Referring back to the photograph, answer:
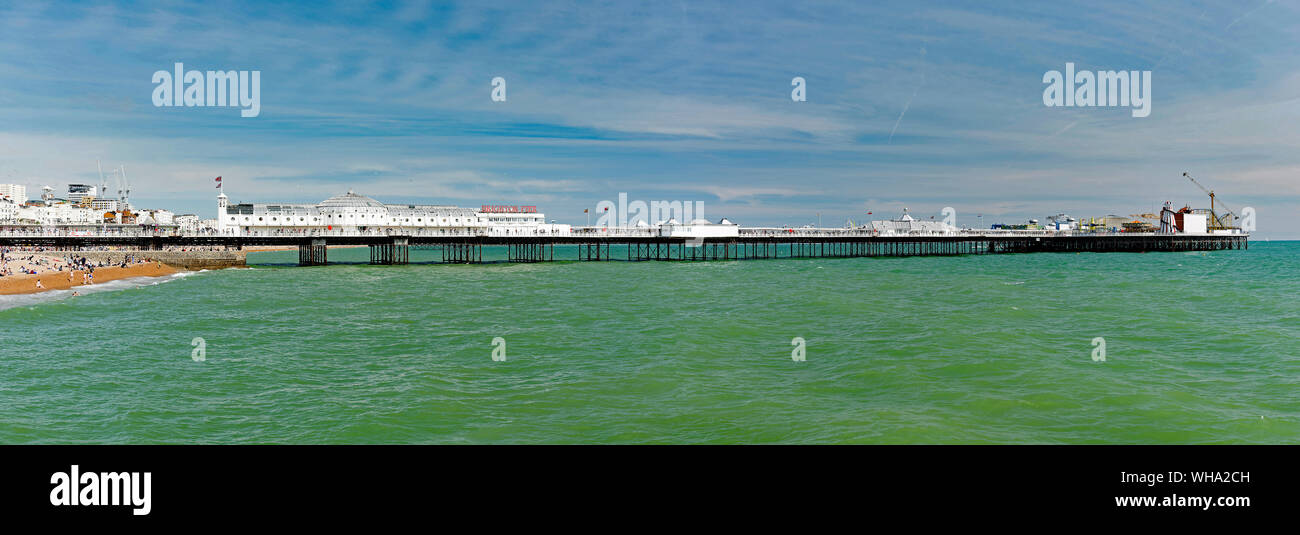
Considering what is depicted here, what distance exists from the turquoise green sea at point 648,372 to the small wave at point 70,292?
70 centimetres

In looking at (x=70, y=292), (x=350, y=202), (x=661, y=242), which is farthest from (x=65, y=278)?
(x=661, y=242)

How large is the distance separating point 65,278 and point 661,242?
67.9 m

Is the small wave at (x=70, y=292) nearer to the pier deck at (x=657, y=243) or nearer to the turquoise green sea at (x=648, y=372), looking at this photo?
the turquoise green sea at (x=648, y=372)

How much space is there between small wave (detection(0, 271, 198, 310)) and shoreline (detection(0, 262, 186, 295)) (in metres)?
1.08

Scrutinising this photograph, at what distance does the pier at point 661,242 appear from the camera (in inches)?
2886

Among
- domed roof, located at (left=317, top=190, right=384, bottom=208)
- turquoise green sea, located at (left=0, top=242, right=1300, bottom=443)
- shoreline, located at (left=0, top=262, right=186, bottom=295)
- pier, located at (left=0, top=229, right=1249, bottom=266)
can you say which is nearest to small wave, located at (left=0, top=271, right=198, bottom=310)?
turquoise green sea, located at (left=0, top=242, right=1300, bottom=443)

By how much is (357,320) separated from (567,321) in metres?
9.77

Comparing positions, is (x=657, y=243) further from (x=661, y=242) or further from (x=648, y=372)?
(x=648, y=372)

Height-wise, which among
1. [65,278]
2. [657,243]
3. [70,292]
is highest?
[657,243]

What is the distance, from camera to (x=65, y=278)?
52312mm

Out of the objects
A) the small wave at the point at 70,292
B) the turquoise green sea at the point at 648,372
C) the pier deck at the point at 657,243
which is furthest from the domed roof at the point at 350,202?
the turquoise green sea at the point at 648,372
